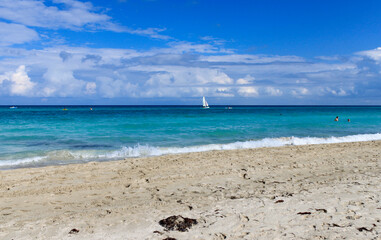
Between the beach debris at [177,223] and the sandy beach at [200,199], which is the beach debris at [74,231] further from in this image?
the beach debris at [177,223]

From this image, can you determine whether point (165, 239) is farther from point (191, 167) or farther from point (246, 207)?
point (191, 167)

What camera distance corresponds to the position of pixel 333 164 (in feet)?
33.1

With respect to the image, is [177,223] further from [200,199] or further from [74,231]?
[74,231]

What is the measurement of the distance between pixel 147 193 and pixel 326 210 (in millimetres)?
3974

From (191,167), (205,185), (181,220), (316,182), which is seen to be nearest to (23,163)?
(191,167)

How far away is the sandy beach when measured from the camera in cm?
477

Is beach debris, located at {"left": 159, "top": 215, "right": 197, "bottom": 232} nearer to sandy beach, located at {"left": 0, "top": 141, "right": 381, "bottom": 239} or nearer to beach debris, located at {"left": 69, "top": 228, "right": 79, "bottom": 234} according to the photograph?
sandy beach, located at {"left": 0, "top": 141, "right": 381, "bottom": 239}

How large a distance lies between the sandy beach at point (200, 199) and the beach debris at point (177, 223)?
4.0 inches

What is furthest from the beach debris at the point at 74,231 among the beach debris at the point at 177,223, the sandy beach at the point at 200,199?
the beach debris at the point at 177,223

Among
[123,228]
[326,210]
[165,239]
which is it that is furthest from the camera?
[326,210]

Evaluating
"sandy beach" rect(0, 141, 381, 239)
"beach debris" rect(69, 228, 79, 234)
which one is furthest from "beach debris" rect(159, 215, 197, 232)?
"beach debris" rect(69, 228, 79, 234)

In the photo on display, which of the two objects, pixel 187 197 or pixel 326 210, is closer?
pixel 326 210

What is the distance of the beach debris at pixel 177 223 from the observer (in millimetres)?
4840

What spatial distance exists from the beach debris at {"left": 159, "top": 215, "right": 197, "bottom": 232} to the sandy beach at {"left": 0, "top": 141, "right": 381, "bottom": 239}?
103 mm
